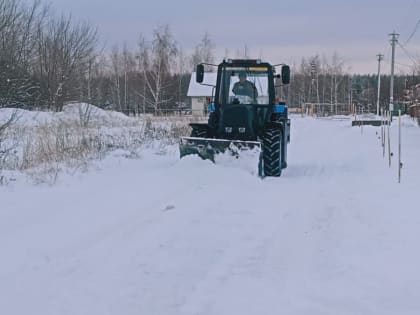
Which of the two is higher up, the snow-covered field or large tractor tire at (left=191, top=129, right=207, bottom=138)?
large tractor tire at (left=191, top=129, right=207, bottom=138)

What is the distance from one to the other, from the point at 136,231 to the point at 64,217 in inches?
46.3

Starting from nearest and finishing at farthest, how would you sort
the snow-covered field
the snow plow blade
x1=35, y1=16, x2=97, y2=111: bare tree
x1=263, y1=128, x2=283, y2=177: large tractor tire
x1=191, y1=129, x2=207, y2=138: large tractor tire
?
1. the snow-covered field
2. the snow plow blade
3. x1=263, y1=128, x2=283, y2=177: large tractor tire
4. x1=191, y1=129, x2=207, y2=138: large tractor tire
5. x1=35, y1=16, x2=97, y2=111: bare tree

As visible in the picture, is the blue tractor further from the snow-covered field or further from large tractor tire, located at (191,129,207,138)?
the snow-covered field

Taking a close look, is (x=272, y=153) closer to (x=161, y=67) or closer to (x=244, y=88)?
(x=244, y=88)

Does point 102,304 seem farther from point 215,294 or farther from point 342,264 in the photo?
point 342,264

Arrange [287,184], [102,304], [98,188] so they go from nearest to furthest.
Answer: [102,304] < [98,188] < [287,184]

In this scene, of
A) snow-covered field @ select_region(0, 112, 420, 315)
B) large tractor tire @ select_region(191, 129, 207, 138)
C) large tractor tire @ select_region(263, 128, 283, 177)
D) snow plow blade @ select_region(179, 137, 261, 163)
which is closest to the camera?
snow-covered field @ select_region(0, 112, 420, 315)

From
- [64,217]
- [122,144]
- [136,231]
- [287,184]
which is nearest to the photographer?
[136,231]

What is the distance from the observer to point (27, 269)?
5160 millimetres

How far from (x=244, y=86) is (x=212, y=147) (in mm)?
1919

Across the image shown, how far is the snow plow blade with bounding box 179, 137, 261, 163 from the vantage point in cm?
1167

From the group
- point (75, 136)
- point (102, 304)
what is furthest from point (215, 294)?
point (75, 136)

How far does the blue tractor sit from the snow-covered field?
1.05 m

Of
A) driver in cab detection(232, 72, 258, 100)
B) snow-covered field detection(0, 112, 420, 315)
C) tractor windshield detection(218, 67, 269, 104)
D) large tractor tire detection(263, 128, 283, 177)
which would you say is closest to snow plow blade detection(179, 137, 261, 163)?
large tractor tire detection(263, 128, 283, 177)
